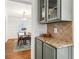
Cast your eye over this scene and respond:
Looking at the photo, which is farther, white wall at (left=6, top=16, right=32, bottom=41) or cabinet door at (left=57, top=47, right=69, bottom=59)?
white wall at (left=6, top=16, right=32, bottom=41)

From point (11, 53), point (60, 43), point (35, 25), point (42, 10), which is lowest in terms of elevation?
point (11, 53)

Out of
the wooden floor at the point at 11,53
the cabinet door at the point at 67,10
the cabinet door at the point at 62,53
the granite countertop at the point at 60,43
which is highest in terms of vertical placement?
the cabinet door at the point at 67,10

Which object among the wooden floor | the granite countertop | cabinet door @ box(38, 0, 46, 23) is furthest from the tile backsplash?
the wooden floor

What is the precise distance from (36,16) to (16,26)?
2.55 metres

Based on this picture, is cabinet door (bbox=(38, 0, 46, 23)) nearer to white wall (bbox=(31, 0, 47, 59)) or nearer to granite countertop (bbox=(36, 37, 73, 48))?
white wall (bbox=(31, 0, 47, 59))

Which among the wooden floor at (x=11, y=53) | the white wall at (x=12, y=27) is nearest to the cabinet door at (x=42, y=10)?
the wooden floor at (x=11, y=53)

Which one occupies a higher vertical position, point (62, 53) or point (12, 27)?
point (12, 27)

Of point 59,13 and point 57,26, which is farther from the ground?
point 59,13

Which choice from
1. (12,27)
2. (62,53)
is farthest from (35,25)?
(12,27)

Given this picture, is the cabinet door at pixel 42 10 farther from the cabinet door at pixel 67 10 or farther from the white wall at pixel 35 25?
the cabinet door at pixel 67 10

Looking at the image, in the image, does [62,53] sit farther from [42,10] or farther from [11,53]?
[11,53]

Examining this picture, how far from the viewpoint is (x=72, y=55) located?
1.79 metres
